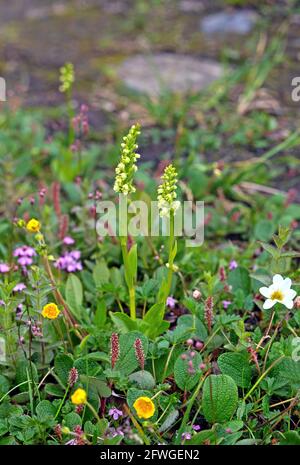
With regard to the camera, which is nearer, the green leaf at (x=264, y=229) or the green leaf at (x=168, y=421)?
the green leaf at (x=168, y=421)

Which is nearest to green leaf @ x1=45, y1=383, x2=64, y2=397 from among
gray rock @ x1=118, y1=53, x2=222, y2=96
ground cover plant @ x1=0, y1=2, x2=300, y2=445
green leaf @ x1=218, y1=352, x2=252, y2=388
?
ground cover plant @ x1=0, y1=2, x2=300, y2=445

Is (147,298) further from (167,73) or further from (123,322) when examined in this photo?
(167,73)

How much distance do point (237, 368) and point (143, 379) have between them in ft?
0.85

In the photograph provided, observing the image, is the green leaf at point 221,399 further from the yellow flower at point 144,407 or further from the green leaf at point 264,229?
the green leaf at point 264,229

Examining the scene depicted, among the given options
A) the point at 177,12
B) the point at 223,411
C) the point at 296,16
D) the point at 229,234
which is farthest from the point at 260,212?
the point at 177,12

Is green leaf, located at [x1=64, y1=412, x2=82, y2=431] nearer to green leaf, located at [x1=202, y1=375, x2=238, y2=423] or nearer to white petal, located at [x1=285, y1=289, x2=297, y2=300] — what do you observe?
green leaf, located at [x1=202, y1=375, x2=238, y2=423]

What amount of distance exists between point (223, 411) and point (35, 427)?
1.60ft

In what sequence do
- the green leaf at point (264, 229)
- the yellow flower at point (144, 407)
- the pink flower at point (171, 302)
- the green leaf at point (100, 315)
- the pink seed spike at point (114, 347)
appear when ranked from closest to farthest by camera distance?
the yellow flower at point (144, 407), the pink seed spike at point (114, 347), the green leaf at point (100, 315), the pink flower at point (171, 302), the green leaf at point (264, 229)

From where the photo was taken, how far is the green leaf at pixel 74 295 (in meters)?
2.11

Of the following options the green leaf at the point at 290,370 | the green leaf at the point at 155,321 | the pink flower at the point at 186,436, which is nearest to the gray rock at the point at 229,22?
the green leaf at the point at 155,321

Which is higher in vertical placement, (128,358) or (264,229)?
(264,229)

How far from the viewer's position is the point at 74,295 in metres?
2.15

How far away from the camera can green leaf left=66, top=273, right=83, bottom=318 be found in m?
2.11

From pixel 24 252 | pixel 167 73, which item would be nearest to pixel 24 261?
pixel 24 252
